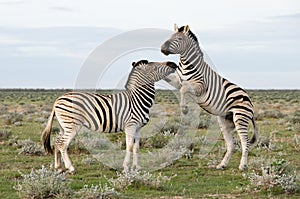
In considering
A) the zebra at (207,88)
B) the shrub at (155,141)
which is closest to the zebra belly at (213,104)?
the zebra at (207,88)

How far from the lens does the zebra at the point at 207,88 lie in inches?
463

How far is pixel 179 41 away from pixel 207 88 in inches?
53.3

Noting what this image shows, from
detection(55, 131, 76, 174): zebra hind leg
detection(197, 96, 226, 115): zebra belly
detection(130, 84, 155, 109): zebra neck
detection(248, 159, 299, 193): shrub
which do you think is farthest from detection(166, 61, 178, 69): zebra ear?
detection(248, 159, 299, 193): shrub

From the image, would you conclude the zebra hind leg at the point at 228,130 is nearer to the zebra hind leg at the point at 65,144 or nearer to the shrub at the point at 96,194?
the zebra hind leg at the point at 65,144

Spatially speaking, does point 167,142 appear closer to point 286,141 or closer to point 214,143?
point 214,143

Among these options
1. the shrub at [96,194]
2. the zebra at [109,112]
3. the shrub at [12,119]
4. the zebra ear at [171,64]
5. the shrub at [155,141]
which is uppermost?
the zebra ear at [171,64]

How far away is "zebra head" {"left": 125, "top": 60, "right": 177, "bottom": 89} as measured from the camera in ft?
37.8

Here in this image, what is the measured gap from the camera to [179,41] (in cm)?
1173

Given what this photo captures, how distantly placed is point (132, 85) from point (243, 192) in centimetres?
366

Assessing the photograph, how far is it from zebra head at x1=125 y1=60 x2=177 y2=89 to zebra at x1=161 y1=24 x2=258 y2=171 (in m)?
0.39

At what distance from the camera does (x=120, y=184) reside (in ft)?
30.8

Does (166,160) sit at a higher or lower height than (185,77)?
→ lower

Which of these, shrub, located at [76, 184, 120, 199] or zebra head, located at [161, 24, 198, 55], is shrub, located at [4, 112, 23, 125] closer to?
zebra head, located at [161, 24, 198, 55]

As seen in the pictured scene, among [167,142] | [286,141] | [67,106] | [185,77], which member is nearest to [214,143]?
[167,142]
